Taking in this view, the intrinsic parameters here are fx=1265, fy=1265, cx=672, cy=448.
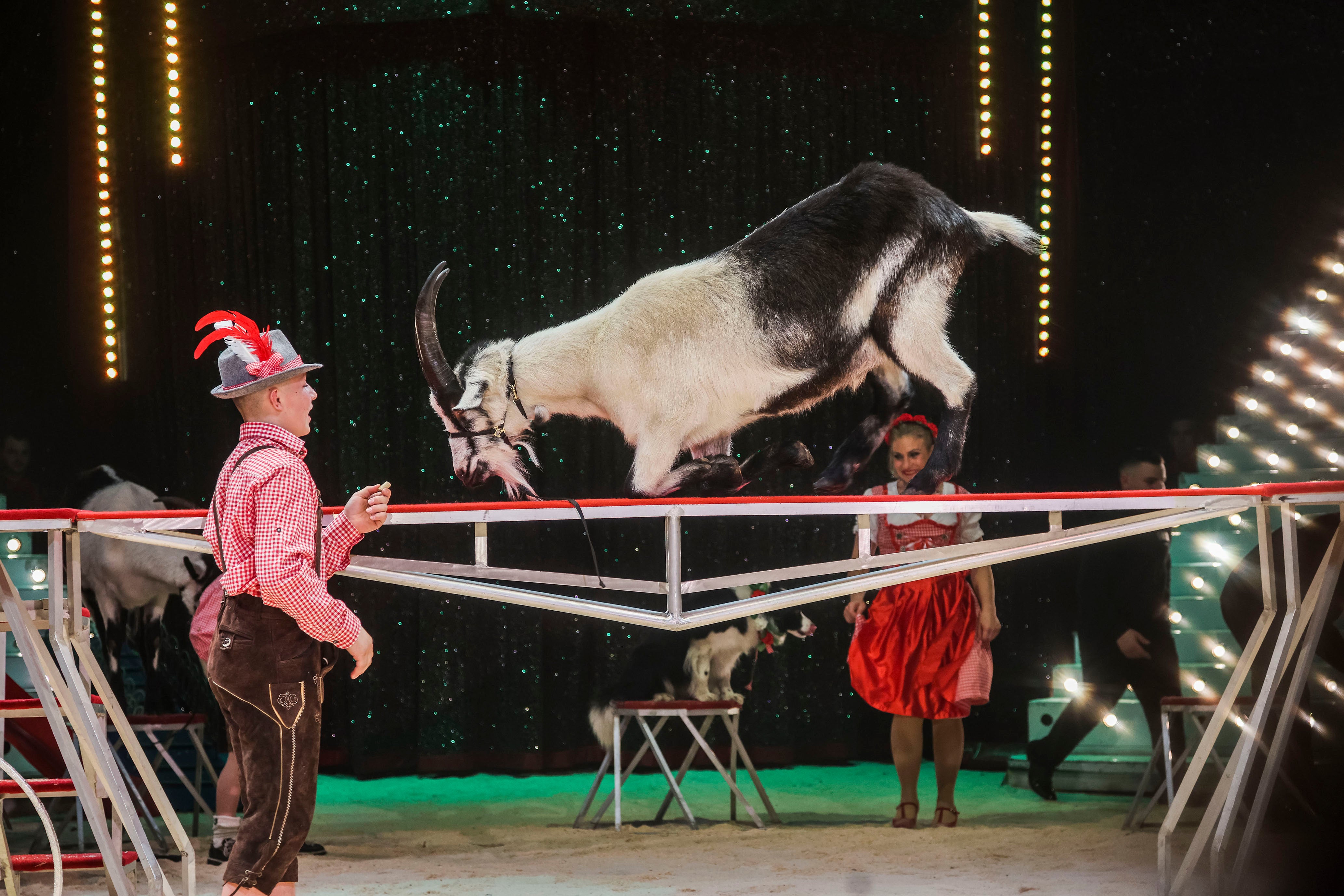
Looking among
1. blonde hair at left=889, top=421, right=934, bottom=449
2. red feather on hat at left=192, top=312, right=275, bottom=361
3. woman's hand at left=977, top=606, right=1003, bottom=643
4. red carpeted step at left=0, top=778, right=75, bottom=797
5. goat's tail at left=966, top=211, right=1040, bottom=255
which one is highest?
goat's tail at left=966, top=211, right=1040, bottom=255

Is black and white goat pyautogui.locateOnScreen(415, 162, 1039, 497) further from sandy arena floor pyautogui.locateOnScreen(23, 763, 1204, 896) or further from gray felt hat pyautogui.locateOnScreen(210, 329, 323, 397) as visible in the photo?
gray felt hat pyautogui.locateOnScreen(210, 329, 323, 397)

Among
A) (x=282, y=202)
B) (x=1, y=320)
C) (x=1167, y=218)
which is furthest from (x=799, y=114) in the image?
(x=1, y=320)

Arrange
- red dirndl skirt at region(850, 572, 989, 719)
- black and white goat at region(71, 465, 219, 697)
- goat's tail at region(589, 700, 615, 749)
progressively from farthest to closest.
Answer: black and white goat at region(71, 465, 219, 697)
goat's tail at region(589, 700, 615, 749)
red dirndl skirt at region(850, 572, 989, 719)

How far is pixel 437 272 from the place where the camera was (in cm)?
513

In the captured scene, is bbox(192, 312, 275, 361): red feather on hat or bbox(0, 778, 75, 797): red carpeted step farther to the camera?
bbox(0, 778, 75, 797): red carpeted step

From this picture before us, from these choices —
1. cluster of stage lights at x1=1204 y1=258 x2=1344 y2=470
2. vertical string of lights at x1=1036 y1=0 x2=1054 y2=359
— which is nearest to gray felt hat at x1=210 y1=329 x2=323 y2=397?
vertical string of lights at x1=1036 y1=0 x2=1054 y2=359

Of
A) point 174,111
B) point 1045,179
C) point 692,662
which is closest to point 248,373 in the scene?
point 692,662

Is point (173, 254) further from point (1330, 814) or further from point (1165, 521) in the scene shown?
point (1330, 814)

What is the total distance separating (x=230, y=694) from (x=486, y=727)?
9.89 ft

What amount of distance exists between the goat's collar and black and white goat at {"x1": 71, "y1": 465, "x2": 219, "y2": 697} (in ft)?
3.83

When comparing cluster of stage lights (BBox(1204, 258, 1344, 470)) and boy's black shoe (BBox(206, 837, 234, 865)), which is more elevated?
cluster of stage lights (BBox(1204, 258, 1344, 470))

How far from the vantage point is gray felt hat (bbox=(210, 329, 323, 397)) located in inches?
92.0

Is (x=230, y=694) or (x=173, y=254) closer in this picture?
(x=230, y=694)

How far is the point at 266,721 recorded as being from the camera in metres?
2.23
